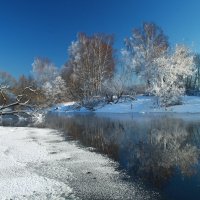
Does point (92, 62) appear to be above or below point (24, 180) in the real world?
above

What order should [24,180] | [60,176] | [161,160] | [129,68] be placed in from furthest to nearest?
[129,68] → [161,160] → [60,176] → [24,180]

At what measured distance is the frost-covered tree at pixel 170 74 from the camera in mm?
44656

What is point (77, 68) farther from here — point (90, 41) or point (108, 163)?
point (108, 163)

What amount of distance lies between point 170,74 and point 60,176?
3865cm

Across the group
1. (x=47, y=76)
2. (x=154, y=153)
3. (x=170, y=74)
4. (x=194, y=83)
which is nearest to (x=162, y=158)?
(x=154, y=153)

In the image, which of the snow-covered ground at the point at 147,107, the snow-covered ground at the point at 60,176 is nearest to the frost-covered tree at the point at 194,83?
the snow-covered ground at the point at 147,107

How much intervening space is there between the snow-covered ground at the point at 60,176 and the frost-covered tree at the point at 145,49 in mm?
39138

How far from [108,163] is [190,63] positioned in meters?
40.2

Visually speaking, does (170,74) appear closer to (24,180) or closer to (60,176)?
(60,176)

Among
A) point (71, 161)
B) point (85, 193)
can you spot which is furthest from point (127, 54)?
point (85, 193)

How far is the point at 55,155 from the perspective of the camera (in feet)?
42.4

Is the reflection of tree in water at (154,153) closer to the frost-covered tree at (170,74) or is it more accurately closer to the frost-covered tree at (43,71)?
the frost-covered tree at (170,74)

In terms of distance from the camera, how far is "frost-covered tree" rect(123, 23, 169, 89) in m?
51.3

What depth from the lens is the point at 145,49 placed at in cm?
5316
